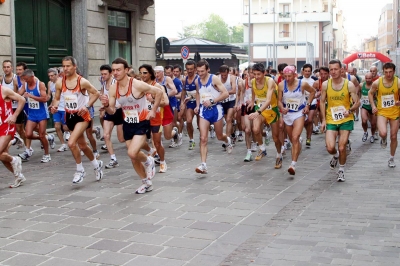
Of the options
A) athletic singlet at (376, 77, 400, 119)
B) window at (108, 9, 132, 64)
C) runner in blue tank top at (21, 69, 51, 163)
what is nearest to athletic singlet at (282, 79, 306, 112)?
athletic singlet at (376, 77, 400, 119)

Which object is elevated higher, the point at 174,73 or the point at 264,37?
the point at 264,37

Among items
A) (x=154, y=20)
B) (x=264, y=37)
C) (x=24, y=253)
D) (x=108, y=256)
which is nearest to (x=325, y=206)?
(x=108, y=256)

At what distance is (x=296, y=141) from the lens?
9.86 meters

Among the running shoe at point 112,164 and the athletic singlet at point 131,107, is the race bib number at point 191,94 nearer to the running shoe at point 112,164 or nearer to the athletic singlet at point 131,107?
the running shoe at point 112,164

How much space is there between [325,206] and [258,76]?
3.79 m

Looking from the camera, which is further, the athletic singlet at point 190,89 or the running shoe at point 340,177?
the athletic singlet at point 190,89

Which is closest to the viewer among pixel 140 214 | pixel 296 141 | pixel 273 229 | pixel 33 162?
pixel 273 229

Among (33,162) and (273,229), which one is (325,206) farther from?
(33,162)

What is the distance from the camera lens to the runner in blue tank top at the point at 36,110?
38.1ft

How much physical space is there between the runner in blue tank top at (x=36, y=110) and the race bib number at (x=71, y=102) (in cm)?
264

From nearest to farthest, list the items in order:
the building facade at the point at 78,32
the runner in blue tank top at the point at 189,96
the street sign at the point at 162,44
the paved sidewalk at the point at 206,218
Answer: the paved sidewalk at the point at 206,218
the runner in blue tank top at the point at 189,96
the building facade at the point at 78,32
the street sign at the point at 162,44

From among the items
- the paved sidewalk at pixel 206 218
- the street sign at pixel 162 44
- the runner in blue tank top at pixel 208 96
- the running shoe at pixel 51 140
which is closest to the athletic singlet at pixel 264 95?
the runner in blue tank top at pixel 208 96

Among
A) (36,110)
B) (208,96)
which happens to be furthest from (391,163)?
(36,110)

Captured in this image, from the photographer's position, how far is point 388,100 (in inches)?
420
